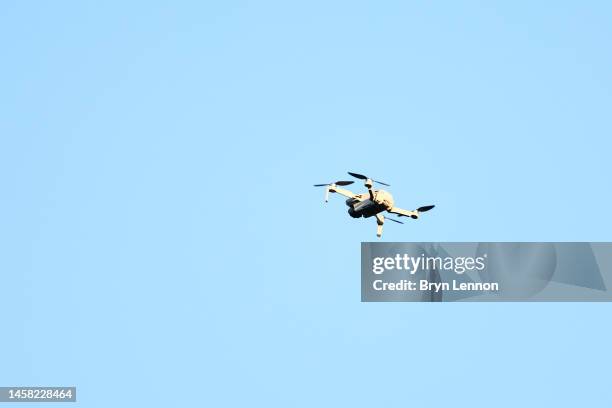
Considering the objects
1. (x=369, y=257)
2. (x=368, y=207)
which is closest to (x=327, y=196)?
(x=368, y=207)

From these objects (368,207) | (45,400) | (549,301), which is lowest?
(45,400)

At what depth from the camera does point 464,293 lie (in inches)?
5684

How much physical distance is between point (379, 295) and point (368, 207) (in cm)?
1969

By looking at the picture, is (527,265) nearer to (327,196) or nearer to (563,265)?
(563,265)

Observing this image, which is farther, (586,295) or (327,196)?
(327,196)

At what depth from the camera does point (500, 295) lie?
145 meters

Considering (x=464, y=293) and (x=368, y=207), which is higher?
(x=368, y=207)

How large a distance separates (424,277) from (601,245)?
842 inches

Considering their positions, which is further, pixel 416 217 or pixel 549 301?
pixel 416 217

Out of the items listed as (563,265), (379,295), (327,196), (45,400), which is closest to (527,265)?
(563,265)

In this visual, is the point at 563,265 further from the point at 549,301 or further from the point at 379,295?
the point at 379,295

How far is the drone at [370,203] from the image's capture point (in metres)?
159

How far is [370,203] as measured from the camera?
523ft

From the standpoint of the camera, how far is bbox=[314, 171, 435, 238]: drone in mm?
159000
